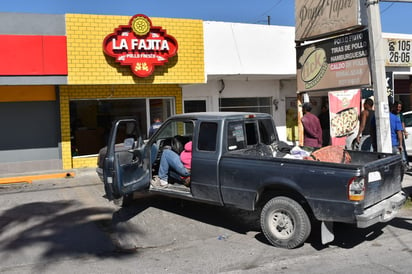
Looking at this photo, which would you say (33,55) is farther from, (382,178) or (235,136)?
(382,178)

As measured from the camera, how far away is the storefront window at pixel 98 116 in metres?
12.5

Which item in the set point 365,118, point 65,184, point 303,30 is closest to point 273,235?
point 365,118

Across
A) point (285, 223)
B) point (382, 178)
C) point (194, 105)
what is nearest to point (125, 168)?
point (285, 223)

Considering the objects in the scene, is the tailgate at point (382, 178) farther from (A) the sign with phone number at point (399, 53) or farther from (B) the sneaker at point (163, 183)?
(A) the sign with phone number at point (399, 53)

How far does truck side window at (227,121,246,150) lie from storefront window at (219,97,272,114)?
8.20 meters

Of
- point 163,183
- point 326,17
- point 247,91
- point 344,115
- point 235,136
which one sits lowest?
point 163,183

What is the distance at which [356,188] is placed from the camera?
15.6 ft

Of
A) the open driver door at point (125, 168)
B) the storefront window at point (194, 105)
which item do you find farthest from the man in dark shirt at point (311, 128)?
the storefront window at point (194, 105)

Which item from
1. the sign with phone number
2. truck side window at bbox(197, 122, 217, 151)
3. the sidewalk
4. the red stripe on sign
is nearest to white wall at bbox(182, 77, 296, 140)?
the sign with phone number

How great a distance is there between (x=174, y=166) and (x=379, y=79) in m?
3.80

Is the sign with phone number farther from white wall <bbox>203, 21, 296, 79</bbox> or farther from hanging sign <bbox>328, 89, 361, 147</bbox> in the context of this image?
white wall <bbox>203, 21, 296, 79</bbox>

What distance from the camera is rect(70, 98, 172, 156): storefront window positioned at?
1251cm

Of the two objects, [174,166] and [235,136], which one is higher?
[235,136]

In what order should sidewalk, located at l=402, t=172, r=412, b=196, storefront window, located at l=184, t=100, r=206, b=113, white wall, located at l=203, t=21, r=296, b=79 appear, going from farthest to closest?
1. storefront window, located at l=184, t=100, r=206, b=113
2. white wall, located at l=203, t=21, r=296, b=79
3. sidewalk, located at l=402, t=172, r=412, b=196
